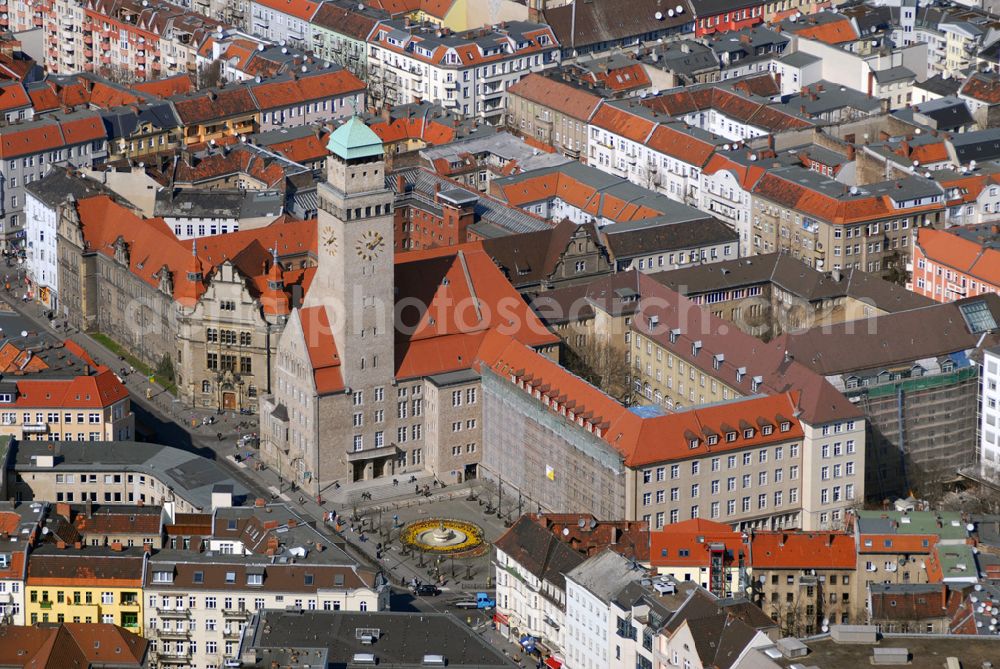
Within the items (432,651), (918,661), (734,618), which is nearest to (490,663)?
(432,651)

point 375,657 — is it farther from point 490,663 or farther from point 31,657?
point 31,657

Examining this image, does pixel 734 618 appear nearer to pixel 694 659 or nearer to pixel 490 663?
pixel 694 659

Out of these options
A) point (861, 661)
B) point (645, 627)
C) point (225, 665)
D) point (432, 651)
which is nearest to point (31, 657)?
point (225, 665)

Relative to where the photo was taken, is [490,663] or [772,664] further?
[490,663]

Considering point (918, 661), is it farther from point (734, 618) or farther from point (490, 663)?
point (490, 663)

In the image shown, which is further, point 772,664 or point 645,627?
point 645,627

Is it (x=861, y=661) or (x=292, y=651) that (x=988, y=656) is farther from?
(x=292, y=651)
